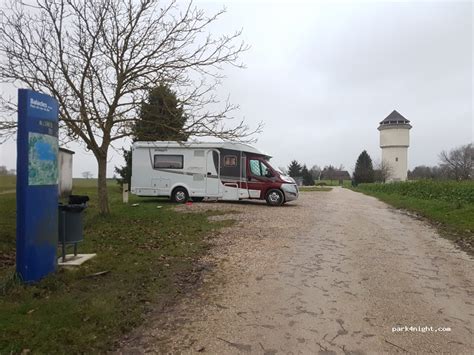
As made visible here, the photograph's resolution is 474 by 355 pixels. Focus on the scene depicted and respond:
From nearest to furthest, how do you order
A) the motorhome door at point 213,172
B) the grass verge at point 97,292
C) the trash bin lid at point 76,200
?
the grass verge at point 97,292 → the trash bin lid at point 76,200 → the motorhome door at point 213,172

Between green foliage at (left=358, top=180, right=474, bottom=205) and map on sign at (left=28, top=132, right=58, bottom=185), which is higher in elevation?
map on sign at (left=28, top=132, right=58, bottom=185)

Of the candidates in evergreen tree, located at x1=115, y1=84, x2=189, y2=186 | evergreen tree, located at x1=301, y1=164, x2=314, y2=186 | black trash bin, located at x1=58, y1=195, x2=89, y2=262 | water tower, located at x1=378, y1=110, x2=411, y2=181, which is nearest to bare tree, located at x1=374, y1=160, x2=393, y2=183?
water tower, located at x1=378, y1=110, x2=411, y2=181

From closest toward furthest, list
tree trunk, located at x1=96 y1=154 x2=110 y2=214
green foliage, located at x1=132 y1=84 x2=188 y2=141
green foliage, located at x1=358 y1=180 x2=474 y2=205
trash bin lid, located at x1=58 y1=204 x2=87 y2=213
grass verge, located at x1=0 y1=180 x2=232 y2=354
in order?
grass verge, located at x1=0 y1=180 x2=232 y2=354, trash bin lid, located at x1=58 y1=204 x2=87 y2=213, green foliage, located at x1=132 y1=84 x2=188 y2=141, tree trunk, located at x1=96 y1=154 x2=110 y2=214, green foliage, located at x1=358 y1=180 x2=474 y2=205

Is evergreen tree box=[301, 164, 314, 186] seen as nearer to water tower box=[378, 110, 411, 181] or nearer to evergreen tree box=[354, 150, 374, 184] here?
evergreen tree box=[354, 150, 374, 184]

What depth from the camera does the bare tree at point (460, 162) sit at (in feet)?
212

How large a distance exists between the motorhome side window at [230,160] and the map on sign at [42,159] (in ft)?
44.0

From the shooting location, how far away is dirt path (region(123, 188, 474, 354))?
4.24m

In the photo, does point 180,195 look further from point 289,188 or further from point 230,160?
point 289,188

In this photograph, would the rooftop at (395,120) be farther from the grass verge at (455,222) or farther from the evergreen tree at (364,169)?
the grass verge at (455,222)

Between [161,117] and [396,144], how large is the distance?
246 ft

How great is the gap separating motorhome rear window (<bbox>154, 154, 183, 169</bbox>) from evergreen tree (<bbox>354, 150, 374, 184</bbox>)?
7584 centimetres

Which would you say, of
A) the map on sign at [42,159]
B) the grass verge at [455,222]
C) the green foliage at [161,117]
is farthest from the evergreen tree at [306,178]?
the map on sign at [42,159]

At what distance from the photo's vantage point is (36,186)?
584 cm

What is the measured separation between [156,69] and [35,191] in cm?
746
